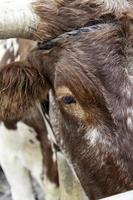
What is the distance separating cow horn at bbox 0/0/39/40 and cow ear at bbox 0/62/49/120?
17 centimetres

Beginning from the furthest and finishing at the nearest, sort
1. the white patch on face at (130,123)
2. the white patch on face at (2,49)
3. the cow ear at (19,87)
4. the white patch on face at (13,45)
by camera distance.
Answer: the white patch on face at (2,49), the white patch on face at (13,45), the cow ear at (19,87), the white patch on face at (130,123)

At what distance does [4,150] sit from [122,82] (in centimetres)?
128

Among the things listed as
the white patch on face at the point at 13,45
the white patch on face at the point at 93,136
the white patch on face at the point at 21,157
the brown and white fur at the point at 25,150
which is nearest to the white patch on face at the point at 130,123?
the white patch on face at the point at 93,136

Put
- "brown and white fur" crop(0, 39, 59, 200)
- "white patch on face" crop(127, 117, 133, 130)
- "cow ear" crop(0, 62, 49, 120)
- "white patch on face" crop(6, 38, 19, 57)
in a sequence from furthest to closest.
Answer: "white patch on face" crop(6, 38, 19, 57) < "brown and white fur" crop(0, 39, 59, 200) < "cow ear" crop(0, 62, 49, 120) < "white patch on face" crop(127, 117, 133, 130)

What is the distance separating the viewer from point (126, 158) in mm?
1865

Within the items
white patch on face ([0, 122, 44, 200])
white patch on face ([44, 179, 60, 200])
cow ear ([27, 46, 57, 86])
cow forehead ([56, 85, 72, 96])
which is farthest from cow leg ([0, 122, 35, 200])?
cow forehead ([56, 85, 72, 96])

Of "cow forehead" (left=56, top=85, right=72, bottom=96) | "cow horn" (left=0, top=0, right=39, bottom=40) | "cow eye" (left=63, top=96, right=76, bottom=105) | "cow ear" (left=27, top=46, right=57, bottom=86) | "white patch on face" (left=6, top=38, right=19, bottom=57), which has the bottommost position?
"white patch on face" (left=6, top=38, right=19, bottom=57)

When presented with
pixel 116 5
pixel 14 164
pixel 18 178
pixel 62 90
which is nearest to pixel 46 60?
pixel 62 90

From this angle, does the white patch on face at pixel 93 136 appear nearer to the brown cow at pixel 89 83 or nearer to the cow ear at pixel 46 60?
the brown cow at pixel 89 83

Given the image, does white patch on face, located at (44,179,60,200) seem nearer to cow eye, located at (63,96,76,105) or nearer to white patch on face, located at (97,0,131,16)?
cow eye, located at (63,96,76,105)

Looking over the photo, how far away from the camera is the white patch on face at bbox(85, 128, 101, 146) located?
1921 mm

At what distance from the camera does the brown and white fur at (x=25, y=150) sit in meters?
2.68

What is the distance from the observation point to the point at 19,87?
86.0 inches

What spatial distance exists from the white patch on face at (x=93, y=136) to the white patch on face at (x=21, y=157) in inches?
30.5
